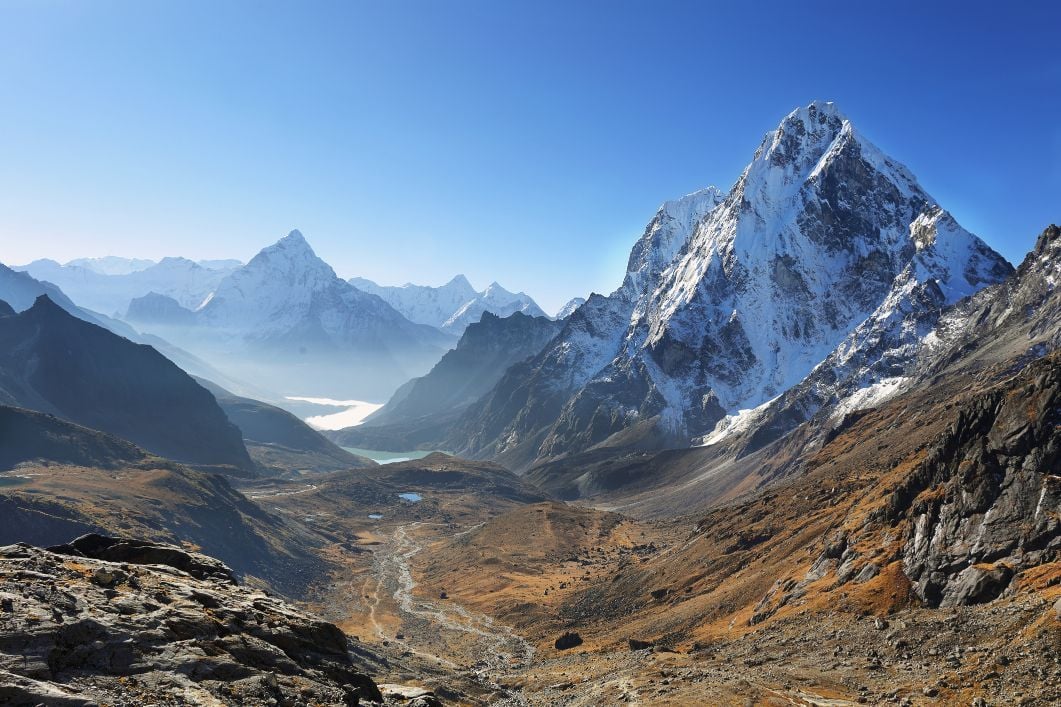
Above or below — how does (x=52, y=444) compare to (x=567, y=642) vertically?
below

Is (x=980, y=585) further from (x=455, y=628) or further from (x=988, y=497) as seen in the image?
(x=455, y=628)

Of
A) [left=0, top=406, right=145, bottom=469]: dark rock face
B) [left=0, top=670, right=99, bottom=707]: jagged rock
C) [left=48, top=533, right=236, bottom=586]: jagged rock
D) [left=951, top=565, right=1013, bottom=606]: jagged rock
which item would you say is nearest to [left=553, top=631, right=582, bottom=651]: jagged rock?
[left=951, top=565, right=1013, bottom=606]: jagged rock

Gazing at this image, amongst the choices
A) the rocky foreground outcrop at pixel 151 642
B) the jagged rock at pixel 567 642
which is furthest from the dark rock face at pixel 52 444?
the rocky foreground outcrop at pixel 151 642

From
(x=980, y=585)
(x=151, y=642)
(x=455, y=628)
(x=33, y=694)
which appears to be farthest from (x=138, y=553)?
(x=455, y=628)

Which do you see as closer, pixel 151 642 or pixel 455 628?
pixel 151 642

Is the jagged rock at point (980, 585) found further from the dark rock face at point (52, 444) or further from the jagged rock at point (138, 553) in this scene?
the dark rock face at point (52, 444)

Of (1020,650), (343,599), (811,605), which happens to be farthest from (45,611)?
(343,599)
